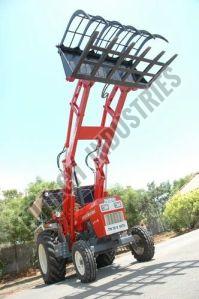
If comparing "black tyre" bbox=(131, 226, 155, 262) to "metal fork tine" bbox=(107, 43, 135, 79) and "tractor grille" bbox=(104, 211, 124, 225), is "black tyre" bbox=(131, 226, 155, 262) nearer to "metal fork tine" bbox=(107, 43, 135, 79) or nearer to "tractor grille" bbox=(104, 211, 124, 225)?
"tractor grille" bbox=(104, 211, 124, 225)

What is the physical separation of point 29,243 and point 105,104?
14.4 metres

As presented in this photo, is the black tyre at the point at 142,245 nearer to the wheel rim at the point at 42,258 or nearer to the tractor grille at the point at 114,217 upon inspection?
the tractor grille at the point at 114,217

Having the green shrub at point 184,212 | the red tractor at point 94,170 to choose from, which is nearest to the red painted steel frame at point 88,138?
the red tractor at point 94,170

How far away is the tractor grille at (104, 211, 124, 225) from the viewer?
9945mm

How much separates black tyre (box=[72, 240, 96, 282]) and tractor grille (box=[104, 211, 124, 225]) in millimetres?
825

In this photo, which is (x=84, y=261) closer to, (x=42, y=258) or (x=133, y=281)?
(x=133, y=281)

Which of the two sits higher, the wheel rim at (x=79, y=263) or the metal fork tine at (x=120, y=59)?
the metal fork tine at (x=120, y=59)

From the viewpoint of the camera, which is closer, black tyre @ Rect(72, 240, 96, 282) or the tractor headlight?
black tyre @ Rect(72, 240, 96, 282)

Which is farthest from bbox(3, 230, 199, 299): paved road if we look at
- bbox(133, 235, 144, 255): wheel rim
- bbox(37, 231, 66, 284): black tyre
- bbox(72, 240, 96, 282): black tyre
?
bbox(133, 235, 144, 255): wheel rim

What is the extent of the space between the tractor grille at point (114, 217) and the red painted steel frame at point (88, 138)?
3.03 ft

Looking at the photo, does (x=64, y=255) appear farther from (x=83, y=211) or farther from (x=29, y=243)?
(x=29, y=243)

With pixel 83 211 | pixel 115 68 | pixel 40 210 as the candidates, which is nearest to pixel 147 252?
pixel 83 211

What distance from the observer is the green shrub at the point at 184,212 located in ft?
72.1

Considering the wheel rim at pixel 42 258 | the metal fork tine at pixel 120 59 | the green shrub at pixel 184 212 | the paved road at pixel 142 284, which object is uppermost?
the metal fork tine at pixel 120 59
